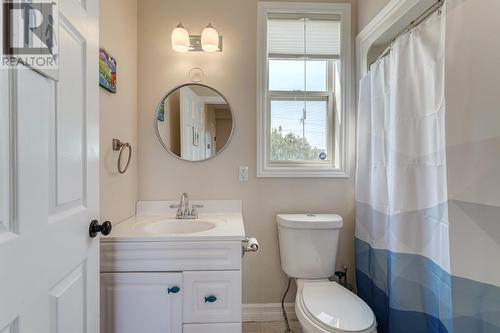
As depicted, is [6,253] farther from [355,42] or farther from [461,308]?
[355,42]

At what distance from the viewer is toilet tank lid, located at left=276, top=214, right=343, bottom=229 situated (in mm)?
1640

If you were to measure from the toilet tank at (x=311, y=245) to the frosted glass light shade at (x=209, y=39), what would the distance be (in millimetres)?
1231

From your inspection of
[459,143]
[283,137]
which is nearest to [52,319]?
[459,143]

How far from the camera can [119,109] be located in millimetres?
1521

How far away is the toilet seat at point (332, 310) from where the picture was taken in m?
1.17

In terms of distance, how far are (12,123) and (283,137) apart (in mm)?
1549

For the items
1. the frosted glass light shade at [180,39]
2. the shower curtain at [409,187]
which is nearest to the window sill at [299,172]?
the shower curtain at [409,187]

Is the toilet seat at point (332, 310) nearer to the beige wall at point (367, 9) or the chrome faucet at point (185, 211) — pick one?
the chrome faucet at point (185, 211)

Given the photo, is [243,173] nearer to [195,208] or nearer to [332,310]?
[195,208]

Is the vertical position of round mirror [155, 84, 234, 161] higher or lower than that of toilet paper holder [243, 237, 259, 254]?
higher

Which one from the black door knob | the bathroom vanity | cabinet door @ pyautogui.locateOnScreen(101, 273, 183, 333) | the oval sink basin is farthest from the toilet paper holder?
the black door knob

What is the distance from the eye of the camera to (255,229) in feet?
6.01

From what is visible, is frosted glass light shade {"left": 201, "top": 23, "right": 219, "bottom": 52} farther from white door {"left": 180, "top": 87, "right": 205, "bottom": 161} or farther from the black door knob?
the black door knob

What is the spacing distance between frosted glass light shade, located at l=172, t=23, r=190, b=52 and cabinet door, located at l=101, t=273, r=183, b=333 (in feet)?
4.56
